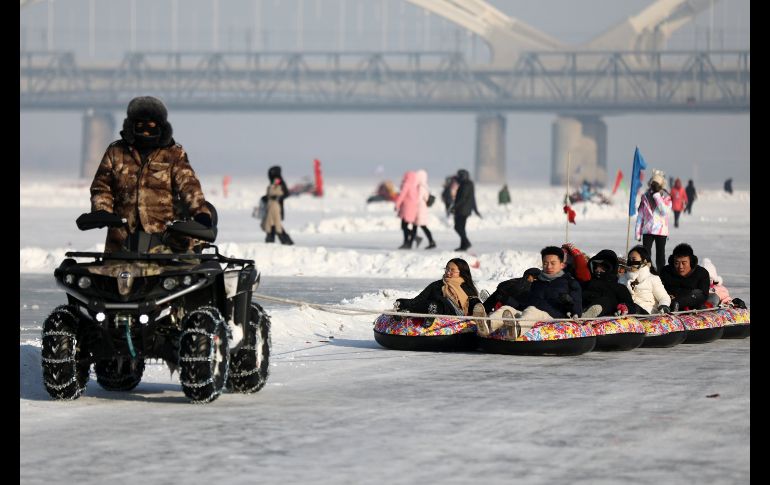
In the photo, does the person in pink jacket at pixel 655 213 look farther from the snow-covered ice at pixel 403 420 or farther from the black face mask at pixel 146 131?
the black face mask at pixel 146 131

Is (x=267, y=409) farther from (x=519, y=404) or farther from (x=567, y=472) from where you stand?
(x=567, y=472)

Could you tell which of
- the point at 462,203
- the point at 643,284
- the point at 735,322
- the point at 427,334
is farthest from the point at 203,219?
the point at 462,203

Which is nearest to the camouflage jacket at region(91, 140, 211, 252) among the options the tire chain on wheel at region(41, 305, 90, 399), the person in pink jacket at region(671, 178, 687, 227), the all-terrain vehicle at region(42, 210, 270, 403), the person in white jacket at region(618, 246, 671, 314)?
the all-terrain vehicle at region(42, 210, 270, 403)

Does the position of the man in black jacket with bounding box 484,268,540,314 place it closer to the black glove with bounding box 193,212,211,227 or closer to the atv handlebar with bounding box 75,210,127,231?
the black glove with bounding box 193,212,211,227

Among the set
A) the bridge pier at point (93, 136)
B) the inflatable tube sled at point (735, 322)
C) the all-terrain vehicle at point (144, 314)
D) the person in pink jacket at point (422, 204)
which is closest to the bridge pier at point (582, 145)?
the bridge pier at point (93, 136)

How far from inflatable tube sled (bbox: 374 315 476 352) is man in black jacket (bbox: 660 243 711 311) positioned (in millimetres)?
2509

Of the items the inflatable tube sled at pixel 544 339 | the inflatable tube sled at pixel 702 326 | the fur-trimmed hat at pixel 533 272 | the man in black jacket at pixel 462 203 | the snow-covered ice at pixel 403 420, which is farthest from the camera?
→ the man in black jacket at pixel 462 203

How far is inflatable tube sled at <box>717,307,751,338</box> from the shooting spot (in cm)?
1482

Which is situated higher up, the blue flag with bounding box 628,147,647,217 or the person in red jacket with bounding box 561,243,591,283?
the blue flag with bounding box 628,147,647,217

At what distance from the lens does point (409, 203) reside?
2952cm

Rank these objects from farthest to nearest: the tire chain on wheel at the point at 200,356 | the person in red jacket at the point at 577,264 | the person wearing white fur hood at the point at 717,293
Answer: the person wearing white fur hood at the point at 717,293 < the person in red jacket at the point at 577,264 < the tire chain on wheel at the point at 200,356

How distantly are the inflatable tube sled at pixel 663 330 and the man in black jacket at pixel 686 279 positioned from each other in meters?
0.74

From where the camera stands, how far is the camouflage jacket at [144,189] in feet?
32.7
